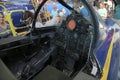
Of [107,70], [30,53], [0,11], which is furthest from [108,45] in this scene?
[0,11]

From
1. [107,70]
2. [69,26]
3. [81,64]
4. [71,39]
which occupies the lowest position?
[107,70]

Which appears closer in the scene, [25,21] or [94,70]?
[94,70]

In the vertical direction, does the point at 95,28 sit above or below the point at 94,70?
above

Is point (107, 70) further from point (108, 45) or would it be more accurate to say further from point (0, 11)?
point (0, 11)

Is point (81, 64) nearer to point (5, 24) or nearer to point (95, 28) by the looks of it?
point (95, 28)

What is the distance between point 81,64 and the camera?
1928mm

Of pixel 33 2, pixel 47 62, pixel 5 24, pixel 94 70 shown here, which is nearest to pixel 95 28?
pixel 94 70

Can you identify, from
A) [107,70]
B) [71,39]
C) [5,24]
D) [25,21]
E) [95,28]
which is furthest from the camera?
[25,21]

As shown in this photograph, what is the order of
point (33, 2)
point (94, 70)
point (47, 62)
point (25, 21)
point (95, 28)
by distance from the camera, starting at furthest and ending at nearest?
1. point (33, 2)
2. point (25, 21)
3. point (47, 62)
4. point (94, 70)
5. point (95, 28)

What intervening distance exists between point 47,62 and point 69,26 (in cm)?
48

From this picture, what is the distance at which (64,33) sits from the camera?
1.97m

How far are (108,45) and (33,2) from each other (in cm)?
445

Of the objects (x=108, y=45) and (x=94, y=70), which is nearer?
(x=94, y=70)

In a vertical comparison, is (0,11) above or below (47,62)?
above
